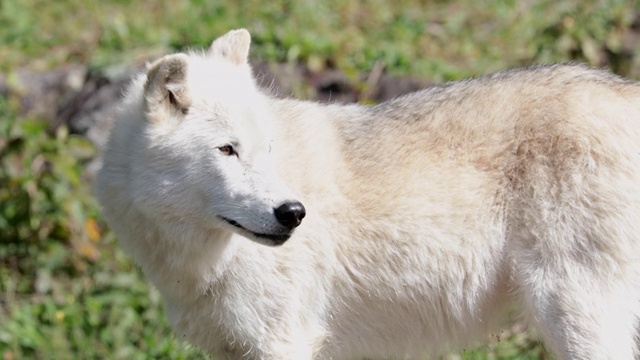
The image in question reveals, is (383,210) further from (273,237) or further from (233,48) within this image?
(233,48)

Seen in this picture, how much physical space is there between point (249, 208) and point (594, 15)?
609 centimetres

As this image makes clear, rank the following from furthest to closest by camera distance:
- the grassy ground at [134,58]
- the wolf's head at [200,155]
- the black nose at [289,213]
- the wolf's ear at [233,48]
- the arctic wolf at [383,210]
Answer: the grassy ground at [134,58]
the wolf's ear at [233,48]
the arctic wolf at [383,210]
the wolf's head at [200,155]
the black nose at [289,213]

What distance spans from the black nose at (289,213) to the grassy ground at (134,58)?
1.88 m

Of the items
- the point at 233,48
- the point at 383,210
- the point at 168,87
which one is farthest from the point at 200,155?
the point at 383,210

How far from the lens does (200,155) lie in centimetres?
433

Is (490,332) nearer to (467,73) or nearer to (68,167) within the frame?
(68,167)

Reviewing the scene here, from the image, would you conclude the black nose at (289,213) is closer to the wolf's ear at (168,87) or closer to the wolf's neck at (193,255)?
the wolf's neck at (193,255)

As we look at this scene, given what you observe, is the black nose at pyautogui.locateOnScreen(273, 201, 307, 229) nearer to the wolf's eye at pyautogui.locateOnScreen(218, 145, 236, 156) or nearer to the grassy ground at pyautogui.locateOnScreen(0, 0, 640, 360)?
the wolf's eye at pyautogui.locateOnScreen(218, 145, 236, 156)

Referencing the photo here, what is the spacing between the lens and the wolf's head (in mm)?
4234

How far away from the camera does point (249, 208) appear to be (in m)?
4.18

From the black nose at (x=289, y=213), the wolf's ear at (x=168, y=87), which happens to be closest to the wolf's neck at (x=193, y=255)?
the black nose at (x=289, y=213)

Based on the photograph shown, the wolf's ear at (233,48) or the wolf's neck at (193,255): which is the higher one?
the wolf's ear at (233,48)

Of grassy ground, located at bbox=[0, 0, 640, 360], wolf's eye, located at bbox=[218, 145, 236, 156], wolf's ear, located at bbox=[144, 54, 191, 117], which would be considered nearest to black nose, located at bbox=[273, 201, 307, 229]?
wolf's eye, located at bbox=[218, 145, 236, 156]

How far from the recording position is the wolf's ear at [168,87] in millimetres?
4250
